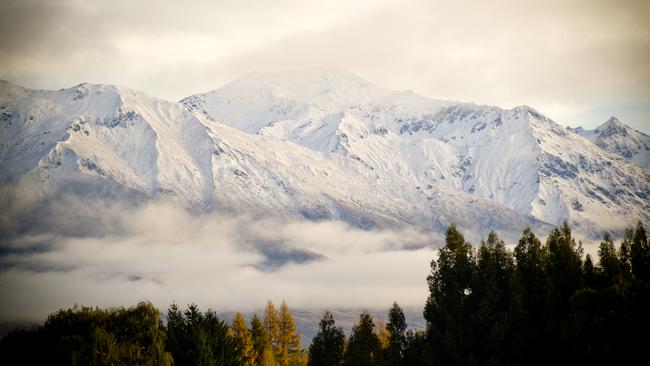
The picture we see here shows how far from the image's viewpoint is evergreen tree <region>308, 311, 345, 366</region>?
124812 mm

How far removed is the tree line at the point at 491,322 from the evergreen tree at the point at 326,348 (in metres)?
9.87

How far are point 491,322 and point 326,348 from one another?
118 ft

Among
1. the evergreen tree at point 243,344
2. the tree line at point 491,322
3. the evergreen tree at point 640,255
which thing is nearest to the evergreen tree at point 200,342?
the tree line at point 491,322

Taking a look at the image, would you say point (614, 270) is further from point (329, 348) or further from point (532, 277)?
point (329, 348)

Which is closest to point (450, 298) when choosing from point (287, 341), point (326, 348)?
point (326, 348)

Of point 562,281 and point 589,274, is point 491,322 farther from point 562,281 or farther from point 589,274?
point 589,274

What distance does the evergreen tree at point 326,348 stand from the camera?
409ft

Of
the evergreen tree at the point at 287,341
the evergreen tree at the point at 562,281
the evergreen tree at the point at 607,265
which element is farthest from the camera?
the evergreen tree at the point at 287,341

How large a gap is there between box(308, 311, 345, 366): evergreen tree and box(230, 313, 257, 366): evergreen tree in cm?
1083

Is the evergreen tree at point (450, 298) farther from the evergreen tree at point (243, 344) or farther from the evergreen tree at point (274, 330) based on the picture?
the evergreen tree at point (274, 330)

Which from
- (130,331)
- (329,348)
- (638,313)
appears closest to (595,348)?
(638,313)

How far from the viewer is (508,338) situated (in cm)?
9494

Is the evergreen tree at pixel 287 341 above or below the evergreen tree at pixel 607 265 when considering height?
below

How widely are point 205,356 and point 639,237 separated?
5887 cm
